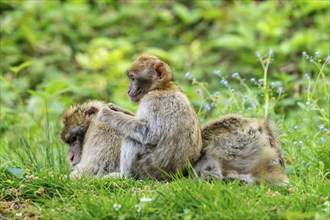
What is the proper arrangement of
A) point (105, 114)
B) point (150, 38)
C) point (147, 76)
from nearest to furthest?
1. point (105, 114)
2. point (147, 76)
3. point (150, 38)

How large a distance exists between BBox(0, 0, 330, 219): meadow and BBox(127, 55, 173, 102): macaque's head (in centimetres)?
100

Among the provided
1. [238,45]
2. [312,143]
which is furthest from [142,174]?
[238,45]

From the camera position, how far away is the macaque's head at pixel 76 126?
27.5 feet

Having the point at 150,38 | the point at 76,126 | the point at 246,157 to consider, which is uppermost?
the point at 76,126

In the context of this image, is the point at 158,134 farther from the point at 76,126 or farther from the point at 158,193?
the point at 76,126

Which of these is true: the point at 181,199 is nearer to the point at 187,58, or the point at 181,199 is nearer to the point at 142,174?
the point at 142,174

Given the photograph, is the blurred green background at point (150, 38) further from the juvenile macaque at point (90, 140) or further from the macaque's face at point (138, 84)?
the macaque's face at point (138, 84)

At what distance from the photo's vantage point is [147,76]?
7.91 m

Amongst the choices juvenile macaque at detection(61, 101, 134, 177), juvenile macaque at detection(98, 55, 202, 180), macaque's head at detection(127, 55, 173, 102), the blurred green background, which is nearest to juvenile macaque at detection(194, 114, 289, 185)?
juvenile macaque at detection(98, 55, 202, 180)

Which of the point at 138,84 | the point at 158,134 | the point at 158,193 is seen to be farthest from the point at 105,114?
the point at 158,193

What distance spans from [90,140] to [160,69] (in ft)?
3.34

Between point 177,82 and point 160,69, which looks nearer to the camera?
point 160,69

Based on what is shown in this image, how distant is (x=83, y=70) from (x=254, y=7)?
12.4ft

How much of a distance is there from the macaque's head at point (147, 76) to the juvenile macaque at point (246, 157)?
→ 2.58 feet
